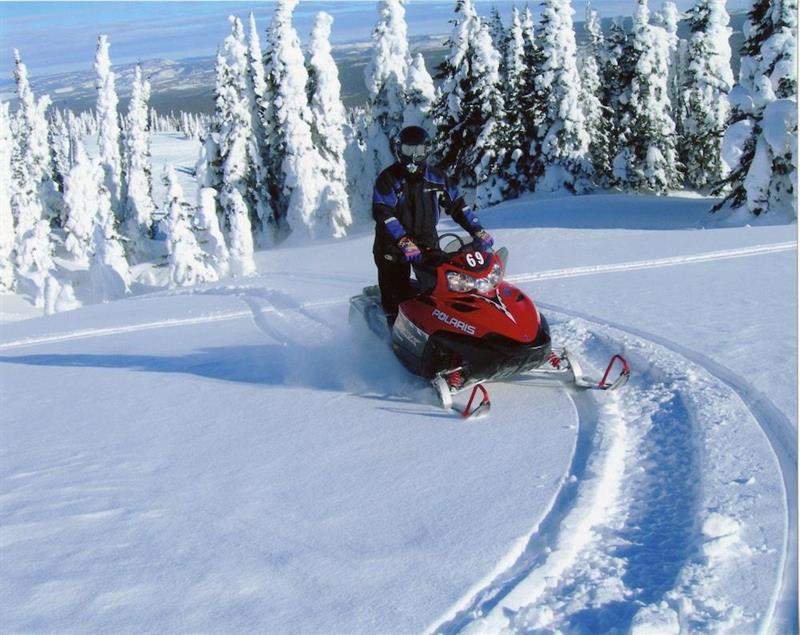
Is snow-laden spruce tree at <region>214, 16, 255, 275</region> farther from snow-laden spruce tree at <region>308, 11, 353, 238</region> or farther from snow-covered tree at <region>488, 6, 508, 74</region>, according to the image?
snow-covered tree at <region>488, 6, 508, 74</region>

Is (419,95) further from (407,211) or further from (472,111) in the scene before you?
(407,211)

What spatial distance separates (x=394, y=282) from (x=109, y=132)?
5395cm

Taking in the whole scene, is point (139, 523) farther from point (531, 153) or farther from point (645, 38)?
point (645, 38)

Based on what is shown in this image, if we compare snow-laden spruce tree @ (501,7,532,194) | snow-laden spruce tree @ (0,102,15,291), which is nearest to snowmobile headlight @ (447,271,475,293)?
snow-laden spruce tree @ (501,7,532,194)

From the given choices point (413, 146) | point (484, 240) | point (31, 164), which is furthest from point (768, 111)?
point (31, 164)

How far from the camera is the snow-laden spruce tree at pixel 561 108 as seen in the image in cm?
3578

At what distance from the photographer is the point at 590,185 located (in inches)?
1479

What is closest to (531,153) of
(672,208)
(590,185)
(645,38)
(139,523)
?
(590,185)

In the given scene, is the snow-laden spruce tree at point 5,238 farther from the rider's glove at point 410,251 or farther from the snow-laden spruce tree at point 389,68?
the rider's glove at point 410,251

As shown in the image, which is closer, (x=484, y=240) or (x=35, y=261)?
(x=484, y=240)

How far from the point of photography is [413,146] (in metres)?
6.59

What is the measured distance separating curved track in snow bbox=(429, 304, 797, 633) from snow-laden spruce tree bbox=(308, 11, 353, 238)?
110 feet

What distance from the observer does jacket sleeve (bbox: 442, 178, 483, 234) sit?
23.5ft

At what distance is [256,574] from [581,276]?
8279mm
